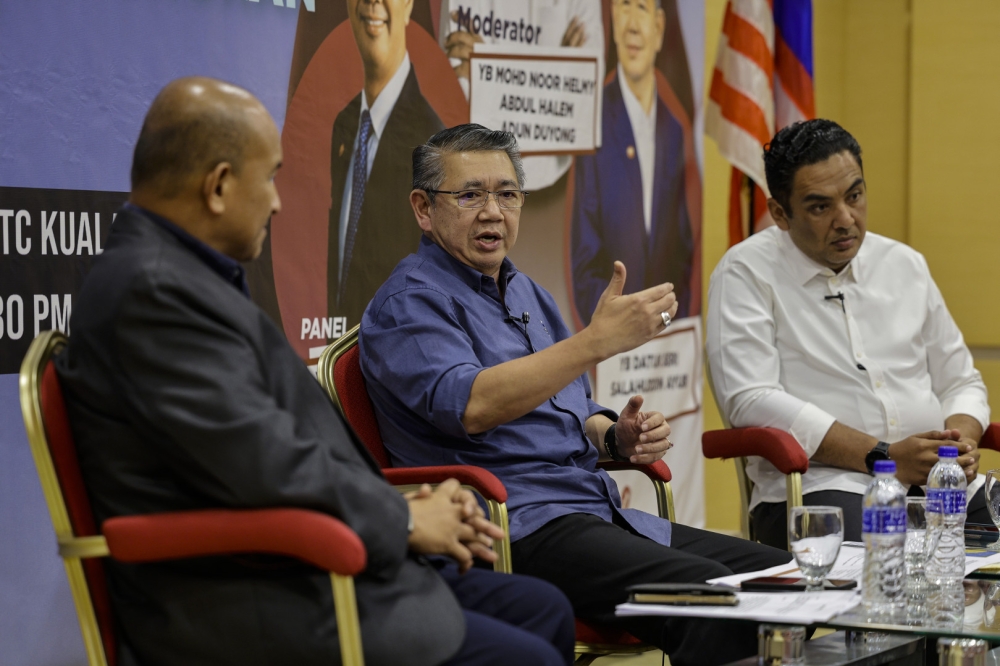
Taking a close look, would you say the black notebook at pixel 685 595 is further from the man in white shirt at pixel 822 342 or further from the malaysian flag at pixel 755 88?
the malaysian flag at pixel 755 88

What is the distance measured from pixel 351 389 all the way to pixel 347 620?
0.89 metres

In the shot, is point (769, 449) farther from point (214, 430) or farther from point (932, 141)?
point (932, 141)

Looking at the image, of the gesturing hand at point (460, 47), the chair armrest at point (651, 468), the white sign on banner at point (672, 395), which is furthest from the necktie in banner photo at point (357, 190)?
the white sign on banner at point (672, 395)

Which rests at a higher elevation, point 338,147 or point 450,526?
point 338,147

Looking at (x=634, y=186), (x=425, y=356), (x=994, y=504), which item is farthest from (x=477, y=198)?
(x=634, y=186)

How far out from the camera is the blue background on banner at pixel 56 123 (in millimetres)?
2377

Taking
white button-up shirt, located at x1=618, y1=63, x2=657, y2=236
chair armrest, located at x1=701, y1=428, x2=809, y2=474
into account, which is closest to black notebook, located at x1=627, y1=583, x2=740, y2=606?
chair armrest, located at x1=701, y1=428, x2=809, y2=474

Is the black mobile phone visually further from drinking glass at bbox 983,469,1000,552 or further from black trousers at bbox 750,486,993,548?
black trousers at bbox 750,486,993,548

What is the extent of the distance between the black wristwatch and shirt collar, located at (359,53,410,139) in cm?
159

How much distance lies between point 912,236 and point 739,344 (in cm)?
334

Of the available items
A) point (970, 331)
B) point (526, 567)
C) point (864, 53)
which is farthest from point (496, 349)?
point (864, 53)

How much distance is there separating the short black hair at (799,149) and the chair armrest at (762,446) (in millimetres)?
672

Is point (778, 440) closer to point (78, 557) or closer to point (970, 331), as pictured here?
point (78, 557)

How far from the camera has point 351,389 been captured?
2348mm
